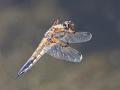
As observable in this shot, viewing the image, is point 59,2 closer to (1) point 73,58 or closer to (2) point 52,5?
(2) point 52,5

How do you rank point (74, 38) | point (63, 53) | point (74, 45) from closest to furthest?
point (63, 53) < point (74, 38) < point (74, 45)

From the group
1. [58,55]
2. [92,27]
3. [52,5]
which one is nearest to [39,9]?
[52,5]

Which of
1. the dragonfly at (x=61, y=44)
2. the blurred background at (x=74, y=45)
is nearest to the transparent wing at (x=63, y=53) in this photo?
the dragonfly at (x=61, y=44)

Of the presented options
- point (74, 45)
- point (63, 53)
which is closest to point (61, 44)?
point (63, 53)

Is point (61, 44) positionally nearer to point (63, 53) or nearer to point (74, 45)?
point (63, 53)

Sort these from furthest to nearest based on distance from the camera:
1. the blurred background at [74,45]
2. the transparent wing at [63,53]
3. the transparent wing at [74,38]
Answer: the blurred background at [74,45] → the transparent wing at [74,38] → the transparent wing at [63,53]

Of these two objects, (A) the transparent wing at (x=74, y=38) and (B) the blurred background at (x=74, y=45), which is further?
(B) the blurred background at (x=74, y=45)

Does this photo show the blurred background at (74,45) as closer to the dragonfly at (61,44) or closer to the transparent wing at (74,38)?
the dragonfly at (61,44)

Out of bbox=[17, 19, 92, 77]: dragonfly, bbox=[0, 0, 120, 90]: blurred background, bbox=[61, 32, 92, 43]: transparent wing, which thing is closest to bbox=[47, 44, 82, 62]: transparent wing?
bbox=[17, 19, 92, 77]: dragonfly
